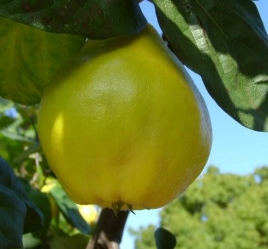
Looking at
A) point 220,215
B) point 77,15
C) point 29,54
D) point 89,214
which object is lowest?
point 220,215

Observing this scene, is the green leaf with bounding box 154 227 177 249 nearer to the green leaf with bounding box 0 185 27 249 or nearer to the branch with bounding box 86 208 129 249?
the branch with bounding box 86 208 129 249

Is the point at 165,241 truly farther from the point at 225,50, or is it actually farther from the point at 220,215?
the point at 220,215

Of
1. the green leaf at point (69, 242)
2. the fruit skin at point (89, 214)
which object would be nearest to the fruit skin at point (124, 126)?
the green leaf at point (69, 242)

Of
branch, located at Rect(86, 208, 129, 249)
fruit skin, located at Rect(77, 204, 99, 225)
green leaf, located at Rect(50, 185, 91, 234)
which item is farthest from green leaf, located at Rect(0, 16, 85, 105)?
fruit skin, located at Rect(77, 204, 99, 225)

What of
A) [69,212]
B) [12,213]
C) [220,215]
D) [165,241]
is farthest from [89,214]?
[220,215]

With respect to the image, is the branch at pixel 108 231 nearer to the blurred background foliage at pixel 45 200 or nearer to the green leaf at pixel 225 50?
the blurred background foliage at pixel 45 200

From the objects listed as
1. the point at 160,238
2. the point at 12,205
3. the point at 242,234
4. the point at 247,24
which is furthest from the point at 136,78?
the point at 242,234

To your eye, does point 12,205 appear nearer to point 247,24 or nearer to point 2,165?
point 2,165
